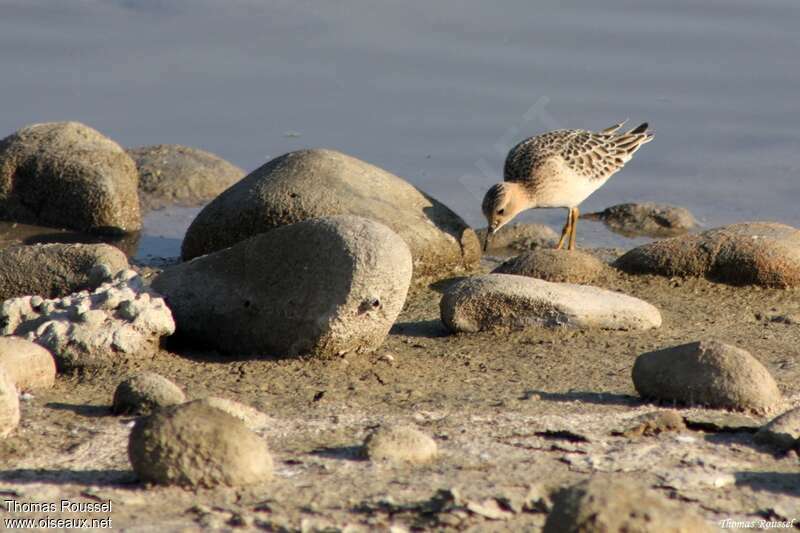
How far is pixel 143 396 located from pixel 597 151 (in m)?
5.53

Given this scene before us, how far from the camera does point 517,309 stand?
7.48m

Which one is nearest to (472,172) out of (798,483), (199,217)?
(199,217)

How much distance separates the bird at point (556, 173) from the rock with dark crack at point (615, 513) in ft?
19.1

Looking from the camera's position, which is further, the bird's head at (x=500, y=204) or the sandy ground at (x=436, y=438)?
the bird's head at (x=500, y=204)

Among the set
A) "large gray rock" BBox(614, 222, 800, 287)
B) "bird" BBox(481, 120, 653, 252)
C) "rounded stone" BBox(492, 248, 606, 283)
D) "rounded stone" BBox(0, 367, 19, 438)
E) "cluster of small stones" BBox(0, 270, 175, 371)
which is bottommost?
"rounded stone" BBox(0, 367, 19, 438)

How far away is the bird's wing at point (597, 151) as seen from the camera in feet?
33.8

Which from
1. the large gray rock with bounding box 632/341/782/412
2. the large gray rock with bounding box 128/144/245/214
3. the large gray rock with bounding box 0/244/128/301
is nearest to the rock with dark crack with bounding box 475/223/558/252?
the large gray rock with bounding box 128/144/245/214

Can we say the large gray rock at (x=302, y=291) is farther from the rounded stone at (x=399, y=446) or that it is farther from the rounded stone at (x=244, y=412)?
the rounded stone at (x=399, y=446)

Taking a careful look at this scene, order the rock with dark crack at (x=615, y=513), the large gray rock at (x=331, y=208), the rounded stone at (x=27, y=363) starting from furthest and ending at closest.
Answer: the large gray rock at (x=331, y=208), the rounded stone at (x=27, y=363), the rock with dark crack at (x=615, y=513)

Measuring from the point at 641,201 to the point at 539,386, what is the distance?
550 centimetres

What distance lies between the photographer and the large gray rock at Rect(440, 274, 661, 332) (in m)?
7.48

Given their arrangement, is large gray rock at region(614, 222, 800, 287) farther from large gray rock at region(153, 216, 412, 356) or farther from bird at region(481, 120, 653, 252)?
large gray rock at region(153, 216, 412, 356)

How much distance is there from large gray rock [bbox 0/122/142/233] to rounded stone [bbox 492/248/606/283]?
3251 mm

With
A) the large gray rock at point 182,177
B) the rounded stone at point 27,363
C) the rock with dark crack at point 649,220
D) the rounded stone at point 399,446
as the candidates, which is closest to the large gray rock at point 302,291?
the rounded stone at point 27,363
